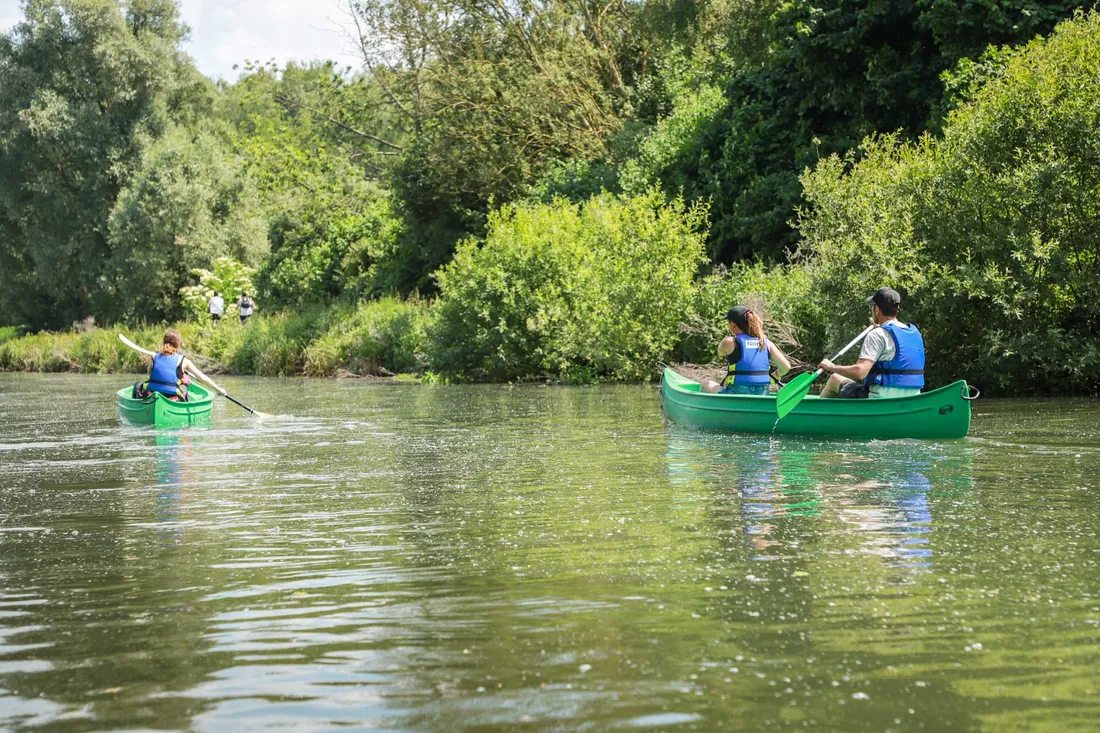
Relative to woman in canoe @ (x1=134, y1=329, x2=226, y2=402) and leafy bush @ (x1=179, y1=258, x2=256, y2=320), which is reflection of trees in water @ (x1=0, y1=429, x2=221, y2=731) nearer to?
woman in canoe @ (x1=134, y1=329, x2=226, y2=402)

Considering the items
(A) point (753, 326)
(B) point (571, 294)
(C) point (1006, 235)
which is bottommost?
(A) point (753, 326)

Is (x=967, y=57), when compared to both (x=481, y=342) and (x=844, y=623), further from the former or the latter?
(x=844, y=623)

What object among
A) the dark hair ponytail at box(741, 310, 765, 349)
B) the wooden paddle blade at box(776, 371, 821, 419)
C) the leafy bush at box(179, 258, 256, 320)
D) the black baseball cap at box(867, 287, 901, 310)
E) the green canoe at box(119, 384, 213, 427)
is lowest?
the green canoe at box(119, 384, 213, 427)

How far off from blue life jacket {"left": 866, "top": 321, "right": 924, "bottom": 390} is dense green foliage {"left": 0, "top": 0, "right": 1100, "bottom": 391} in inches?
220

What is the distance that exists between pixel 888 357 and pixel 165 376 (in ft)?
33.4

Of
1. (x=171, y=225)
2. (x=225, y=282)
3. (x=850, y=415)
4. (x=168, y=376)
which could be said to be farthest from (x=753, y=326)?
Answer: (x=171, y=225)

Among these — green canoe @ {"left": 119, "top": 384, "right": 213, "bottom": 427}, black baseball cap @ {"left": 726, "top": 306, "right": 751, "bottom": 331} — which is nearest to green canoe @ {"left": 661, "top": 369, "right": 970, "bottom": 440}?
black baseball cap @ {"left": 726, "top": 306, "right": 751, "bottom": 331}

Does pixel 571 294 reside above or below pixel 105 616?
above

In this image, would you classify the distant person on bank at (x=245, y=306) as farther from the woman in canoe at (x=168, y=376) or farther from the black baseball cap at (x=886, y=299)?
the black baseball cap at (x=886, y=299)

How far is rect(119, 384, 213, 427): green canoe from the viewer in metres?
18.0

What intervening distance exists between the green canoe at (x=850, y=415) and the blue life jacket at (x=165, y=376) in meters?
7.55

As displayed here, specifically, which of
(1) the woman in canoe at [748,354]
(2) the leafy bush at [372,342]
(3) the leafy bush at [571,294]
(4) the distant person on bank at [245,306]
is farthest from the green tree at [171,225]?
(1) the woman in canoe at [748,354]

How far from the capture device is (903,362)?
13195mm

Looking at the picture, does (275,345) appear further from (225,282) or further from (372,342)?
(225,282)
